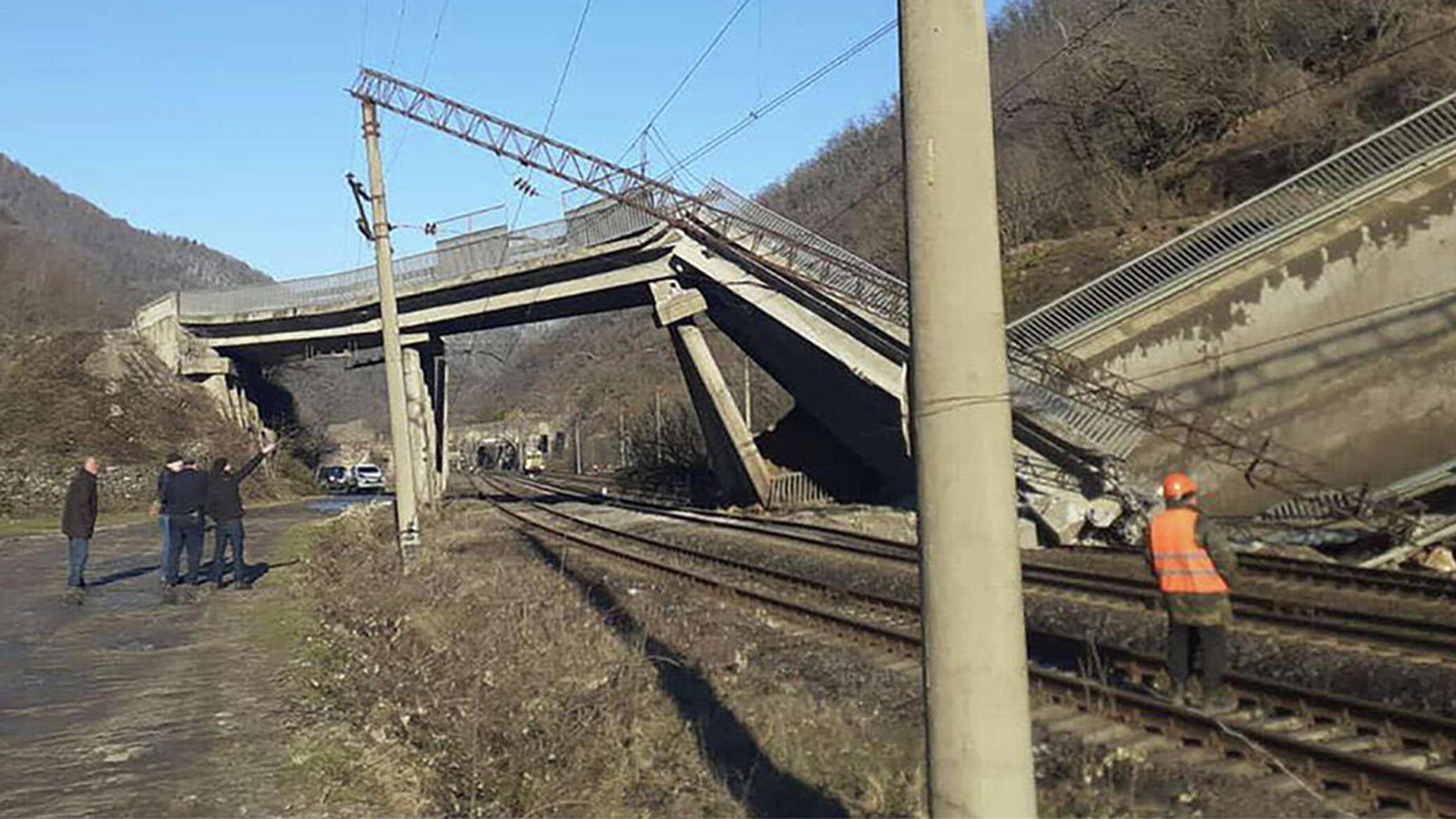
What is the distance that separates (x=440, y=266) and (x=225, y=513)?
1025 inches

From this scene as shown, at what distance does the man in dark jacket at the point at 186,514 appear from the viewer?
696 inches

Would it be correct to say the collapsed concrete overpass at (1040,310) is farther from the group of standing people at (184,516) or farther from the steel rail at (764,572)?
the group of standing people at (184,516)

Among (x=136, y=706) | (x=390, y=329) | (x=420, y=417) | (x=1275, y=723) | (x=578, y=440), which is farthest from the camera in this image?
(x=578, y=440)

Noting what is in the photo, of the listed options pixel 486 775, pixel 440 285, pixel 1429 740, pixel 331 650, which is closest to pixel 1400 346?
pixel 1429 740

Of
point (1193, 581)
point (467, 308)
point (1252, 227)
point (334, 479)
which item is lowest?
point (1193, 581)

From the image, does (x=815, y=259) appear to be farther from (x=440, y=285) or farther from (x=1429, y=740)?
(x=1429, y=740)

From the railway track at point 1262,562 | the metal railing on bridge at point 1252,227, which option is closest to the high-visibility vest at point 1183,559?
the railway track at point 1262,562

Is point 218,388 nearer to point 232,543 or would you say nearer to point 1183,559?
point 232,543

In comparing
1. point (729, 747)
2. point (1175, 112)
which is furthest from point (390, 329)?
point (1175, 112)

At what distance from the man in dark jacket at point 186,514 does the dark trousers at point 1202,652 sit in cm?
1372

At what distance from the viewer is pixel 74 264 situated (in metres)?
121

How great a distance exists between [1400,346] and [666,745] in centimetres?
1697

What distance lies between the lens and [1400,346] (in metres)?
20.3

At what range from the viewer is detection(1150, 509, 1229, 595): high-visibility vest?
838 cm
